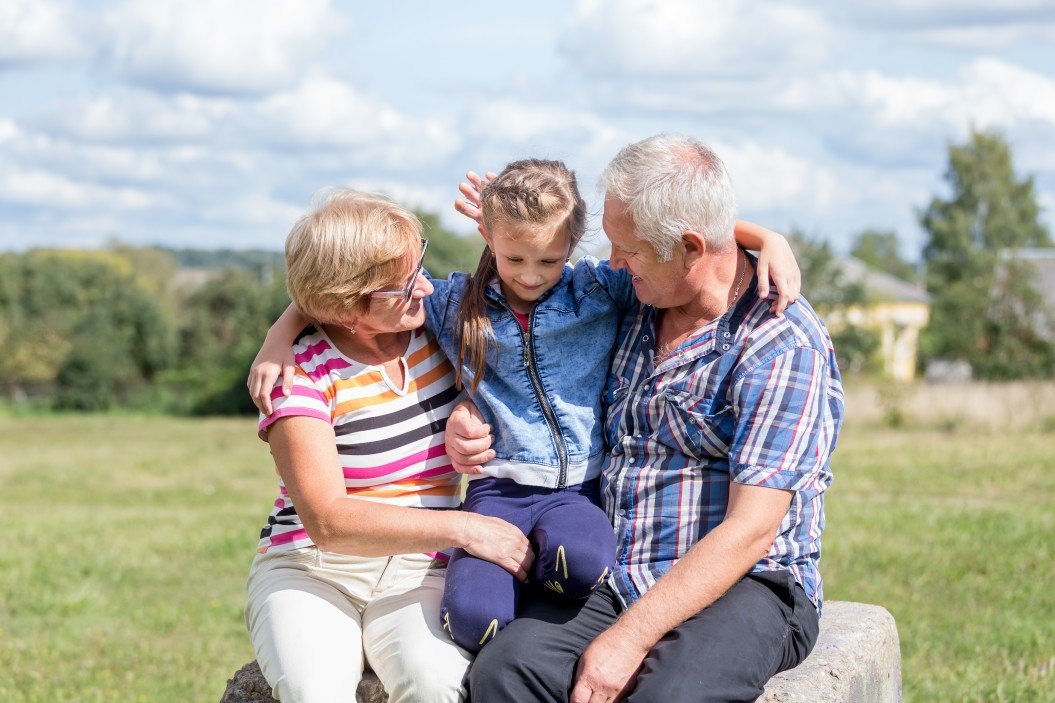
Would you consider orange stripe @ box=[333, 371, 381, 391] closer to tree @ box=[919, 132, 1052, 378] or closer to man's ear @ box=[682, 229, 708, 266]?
man's ear @ box=[682, 229, 708, 266]

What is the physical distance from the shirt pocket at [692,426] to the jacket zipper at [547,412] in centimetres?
33

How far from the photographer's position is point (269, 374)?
10.3ft

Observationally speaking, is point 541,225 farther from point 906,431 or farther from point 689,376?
point 906,431

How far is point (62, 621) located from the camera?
6.61 metres

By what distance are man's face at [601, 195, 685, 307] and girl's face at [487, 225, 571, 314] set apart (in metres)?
0.18

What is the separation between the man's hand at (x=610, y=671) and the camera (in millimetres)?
2730

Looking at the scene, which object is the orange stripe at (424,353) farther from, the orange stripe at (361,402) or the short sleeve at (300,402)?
the short sleeve at (300,402)

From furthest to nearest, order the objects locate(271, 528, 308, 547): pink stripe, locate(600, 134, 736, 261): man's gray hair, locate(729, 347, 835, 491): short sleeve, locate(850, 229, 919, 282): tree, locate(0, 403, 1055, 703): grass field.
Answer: locate(850, 229, 919, 282): tree, locate(0, 403, 1055, 703): grass field, locate(271, 528, 308, 547): pink stripe, locate(600, 134, 736, 261): man's gray hair, locate(729, 347, 835, 491): short sleeve

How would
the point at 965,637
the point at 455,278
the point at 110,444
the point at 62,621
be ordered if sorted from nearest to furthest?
the point at 455,278 < the point at 965,637 < the point at 62,621 < the point at 110,444

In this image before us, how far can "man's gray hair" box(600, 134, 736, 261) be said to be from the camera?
2967 millimetres

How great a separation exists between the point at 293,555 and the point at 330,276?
876mm

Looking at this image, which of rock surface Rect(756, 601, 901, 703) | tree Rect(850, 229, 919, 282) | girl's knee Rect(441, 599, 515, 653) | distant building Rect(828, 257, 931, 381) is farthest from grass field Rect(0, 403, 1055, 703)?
tree Rect(850, 229, 919, 282)

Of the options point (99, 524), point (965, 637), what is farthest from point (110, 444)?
point (965, 637)

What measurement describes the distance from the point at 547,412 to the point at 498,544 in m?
0.46
